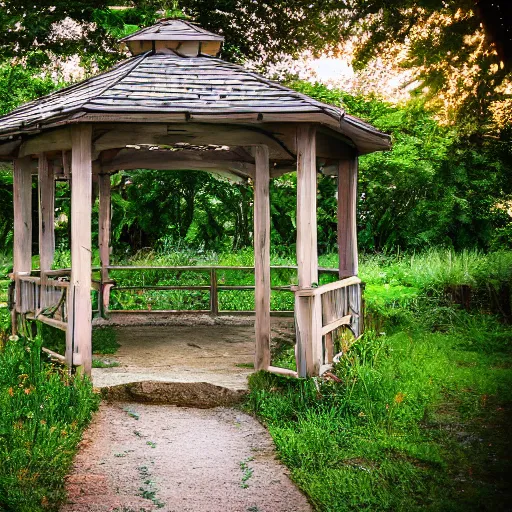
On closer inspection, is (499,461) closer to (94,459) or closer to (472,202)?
(94,459)

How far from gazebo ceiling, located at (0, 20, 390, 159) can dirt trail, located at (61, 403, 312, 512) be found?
300 centimetres

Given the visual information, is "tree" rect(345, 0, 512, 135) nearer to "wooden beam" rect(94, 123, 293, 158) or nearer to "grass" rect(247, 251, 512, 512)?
"wooden beam" rect(94, 123, 293, 158)

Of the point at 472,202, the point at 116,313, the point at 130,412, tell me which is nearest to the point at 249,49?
the point at 472,202

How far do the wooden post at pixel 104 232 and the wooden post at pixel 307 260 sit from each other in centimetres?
512

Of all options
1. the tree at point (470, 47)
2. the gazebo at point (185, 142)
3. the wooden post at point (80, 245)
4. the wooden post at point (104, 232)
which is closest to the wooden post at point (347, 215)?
the gazebo at point (185, 142)

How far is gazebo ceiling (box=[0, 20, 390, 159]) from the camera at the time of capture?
23.2 feet

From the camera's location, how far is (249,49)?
1962cm

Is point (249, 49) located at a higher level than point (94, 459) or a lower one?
higher

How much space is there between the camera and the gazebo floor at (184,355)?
25.9ft

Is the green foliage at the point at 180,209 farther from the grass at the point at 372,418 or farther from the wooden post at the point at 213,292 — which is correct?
the grass at the point at 372,418

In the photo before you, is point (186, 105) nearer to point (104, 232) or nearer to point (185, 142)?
point (185, 142)

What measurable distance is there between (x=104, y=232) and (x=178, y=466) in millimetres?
7270

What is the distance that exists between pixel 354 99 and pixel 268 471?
1327cm

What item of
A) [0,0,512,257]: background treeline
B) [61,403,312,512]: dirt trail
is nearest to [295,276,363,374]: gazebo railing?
[61,403,312,512]: dirt trail
